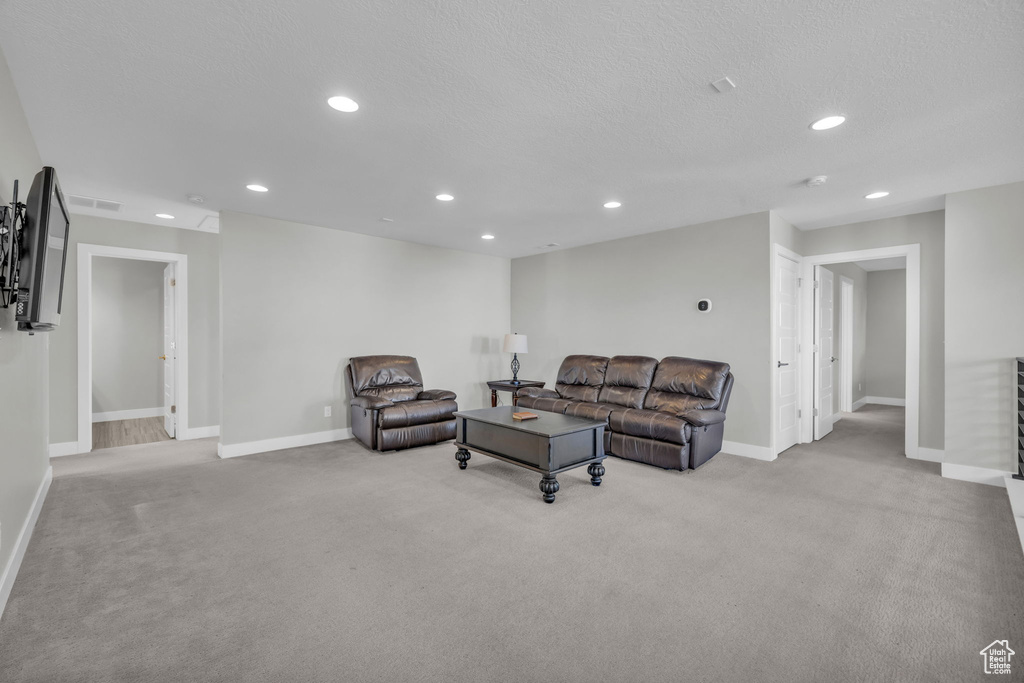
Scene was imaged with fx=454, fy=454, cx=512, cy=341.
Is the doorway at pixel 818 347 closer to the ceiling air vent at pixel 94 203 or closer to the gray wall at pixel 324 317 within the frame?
the gray wall at pixel 324 317

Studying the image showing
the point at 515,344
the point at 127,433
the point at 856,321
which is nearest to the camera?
the point at 127,433

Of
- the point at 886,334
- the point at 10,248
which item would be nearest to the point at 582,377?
the point at 10,248

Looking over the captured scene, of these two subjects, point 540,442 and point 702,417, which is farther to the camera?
point 702,417

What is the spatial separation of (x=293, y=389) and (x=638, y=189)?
4151 mm

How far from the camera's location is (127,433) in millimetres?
5812

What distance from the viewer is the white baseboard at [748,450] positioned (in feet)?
14.9

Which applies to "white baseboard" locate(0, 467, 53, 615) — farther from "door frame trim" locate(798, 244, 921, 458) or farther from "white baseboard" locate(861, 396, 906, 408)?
"white baseboard" locate(861, 396, 906, 408)

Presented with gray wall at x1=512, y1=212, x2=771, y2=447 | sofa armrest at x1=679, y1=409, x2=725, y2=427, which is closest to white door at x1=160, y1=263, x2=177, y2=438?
gray wall at x1=512, y1=212, x2=771, y2=447

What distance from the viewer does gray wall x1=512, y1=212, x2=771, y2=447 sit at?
15.3ft

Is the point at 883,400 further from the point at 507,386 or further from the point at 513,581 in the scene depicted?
the point at 513,581

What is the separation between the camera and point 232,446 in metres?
4.63

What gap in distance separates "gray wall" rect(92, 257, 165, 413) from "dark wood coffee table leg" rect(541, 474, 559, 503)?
267 inches

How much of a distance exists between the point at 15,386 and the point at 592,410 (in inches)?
164

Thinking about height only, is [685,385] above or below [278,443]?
above
